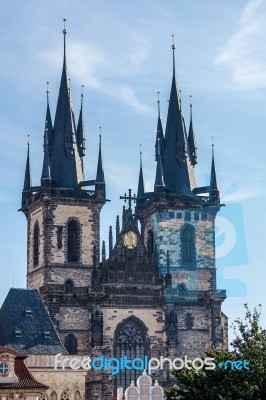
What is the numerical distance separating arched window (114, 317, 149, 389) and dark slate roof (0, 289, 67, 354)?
9.95 meters

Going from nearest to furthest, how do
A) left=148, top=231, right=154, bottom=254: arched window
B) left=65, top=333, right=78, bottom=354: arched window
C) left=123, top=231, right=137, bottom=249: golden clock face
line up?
left=65, top=333, right=78, bottom=354: arched window < left=123, top=231, right=137, bottom=249: golden clock face < left=148, top=231, right=154, bottom=254: arched window

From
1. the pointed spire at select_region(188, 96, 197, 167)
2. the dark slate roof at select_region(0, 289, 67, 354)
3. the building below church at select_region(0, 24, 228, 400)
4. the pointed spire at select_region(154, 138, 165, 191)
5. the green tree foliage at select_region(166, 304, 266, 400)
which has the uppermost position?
the pointed spire at select_region(188, 96, 197, 167)

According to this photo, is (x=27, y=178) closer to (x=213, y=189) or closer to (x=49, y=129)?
(x=49, y=129)

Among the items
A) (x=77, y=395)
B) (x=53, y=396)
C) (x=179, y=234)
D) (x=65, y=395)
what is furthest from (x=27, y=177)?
(x=53, y=396)

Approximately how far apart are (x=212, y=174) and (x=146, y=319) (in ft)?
47.7

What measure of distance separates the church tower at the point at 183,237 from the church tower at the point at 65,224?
523 centimetres

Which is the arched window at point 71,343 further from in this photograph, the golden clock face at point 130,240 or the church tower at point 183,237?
the golden clock face at point 130,240

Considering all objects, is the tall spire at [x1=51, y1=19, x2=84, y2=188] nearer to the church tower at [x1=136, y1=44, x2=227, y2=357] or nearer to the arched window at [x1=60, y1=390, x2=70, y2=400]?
the church tower at [x1=136, y1=44, x2=227, y2=357]

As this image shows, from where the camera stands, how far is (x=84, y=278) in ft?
276

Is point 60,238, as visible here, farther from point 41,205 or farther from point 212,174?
point 212,174

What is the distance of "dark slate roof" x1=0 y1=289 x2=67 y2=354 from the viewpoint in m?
70.8

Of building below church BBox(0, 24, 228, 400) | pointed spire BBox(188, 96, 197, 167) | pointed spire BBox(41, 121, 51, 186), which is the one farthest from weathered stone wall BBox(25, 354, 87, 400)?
pointed spire BBox(188, 96, 197, 167)

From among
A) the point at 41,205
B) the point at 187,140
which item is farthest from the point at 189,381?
the point at 187,140

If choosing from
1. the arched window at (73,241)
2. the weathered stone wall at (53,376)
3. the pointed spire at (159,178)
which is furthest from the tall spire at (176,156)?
the weathered stone wall at (53,376)
